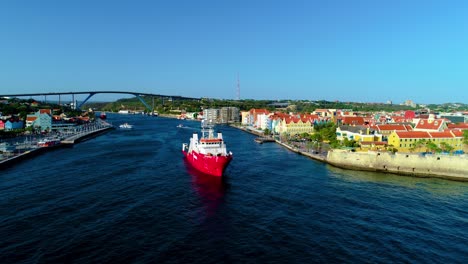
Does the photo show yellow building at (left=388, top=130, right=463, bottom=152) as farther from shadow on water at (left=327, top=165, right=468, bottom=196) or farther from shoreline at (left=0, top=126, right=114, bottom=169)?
shoreline at (left=0, top=126, right=114, bottom=169)

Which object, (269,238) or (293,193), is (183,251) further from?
(293,193)

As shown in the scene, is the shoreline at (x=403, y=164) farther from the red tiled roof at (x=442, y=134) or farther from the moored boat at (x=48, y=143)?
the moored boat at (x=48, y=143)

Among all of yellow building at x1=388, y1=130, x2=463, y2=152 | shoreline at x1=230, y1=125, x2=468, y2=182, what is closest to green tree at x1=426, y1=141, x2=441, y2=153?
yellow building at x1=388, y1=130, x2=463, y2=152

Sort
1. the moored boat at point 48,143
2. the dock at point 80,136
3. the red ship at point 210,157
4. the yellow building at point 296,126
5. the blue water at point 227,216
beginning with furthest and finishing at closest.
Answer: the yellow building at point 296,126 → the dock at point 80,136 → the moored boat at point 48,143 → the red ship at point 210,157 → the blue water at point 227,216

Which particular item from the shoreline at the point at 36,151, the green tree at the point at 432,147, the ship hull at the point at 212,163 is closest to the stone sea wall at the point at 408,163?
the green tree at the point at 432,147

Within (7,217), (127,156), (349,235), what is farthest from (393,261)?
(127,156)

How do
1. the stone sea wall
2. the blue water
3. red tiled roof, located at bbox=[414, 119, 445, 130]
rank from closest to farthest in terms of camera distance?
the blue water < the stone sea wall < red tiled roof, located at bbox=[414, 119, 445, 130]
